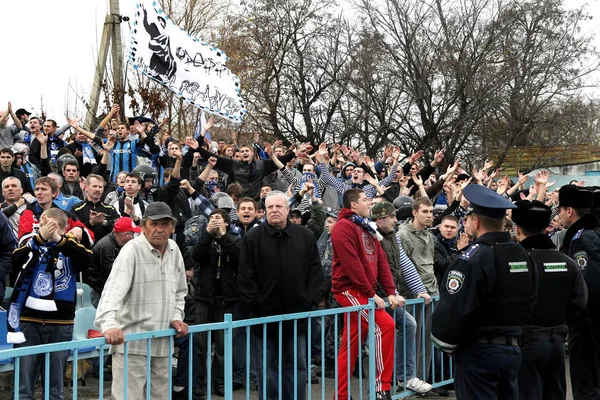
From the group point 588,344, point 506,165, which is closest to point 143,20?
point 588,344

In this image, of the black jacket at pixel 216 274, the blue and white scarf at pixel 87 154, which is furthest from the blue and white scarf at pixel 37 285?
the blue and white scarf at pixel 87 154

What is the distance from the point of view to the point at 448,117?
2489 cm

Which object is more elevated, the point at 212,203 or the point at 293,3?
the point at 293,3

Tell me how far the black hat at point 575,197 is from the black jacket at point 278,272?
7.82 feet

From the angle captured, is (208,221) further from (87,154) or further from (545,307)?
(87,154)

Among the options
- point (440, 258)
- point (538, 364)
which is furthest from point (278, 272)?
point (440, 258)

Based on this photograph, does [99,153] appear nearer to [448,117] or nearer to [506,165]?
[448,117]

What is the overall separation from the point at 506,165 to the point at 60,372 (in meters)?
23.3

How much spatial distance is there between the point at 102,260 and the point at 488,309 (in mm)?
4328

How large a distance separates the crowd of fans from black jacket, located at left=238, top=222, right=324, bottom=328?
49 mm

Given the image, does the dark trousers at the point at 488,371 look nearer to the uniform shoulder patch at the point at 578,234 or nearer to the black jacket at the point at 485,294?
the black jacket at the point at 485,294

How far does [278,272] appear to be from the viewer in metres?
6.87

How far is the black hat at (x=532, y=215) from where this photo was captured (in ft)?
19.7

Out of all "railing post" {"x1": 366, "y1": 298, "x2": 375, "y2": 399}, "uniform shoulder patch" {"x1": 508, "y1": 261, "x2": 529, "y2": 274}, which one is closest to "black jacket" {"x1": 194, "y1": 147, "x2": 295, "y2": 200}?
"railing post" {"x1": 366, "y1": 298, "x2": 375, "y2": 399}
